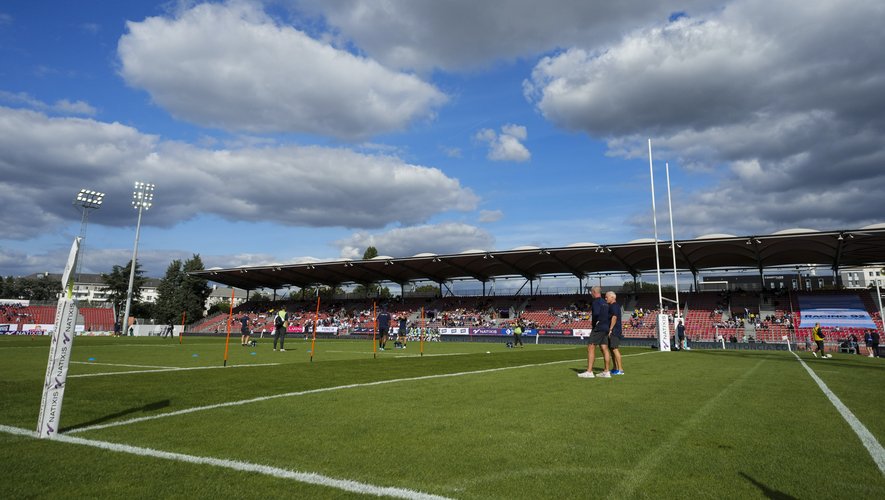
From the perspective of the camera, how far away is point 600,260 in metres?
47.3

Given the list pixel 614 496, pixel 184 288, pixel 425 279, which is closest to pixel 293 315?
pixel 425 279

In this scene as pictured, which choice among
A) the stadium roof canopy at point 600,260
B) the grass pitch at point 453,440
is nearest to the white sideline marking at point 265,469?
the grass pitch at point 453,440

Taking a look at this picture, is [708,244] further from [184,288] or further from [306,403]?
[184,288]

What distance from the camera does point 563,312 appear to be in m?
49.9

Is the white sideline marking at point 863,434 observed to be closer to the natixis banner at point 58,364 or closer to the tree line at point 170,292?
the natixis banner at point 58,364

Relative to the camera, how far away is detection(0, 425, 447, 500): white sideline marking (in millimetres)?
3184

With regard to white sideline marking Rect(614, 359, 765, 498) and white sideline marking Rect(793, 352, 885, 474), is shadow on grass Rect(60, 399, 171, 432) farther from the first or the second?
white sideline marking Rect(793, 352, 885, 474)

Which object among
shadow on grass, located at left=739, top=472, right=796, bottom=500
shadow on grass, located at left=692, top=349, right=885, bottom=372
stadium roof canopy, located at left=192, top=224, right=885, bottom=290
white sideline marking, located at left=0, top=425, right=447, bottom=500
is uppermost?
stadium roof canopy, located at left=192, top=224, right=885, bottom=290

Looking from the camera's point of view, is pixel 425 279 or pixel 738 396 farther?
pixel 425 279

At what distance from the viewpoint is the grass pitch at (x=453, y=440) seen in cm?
336

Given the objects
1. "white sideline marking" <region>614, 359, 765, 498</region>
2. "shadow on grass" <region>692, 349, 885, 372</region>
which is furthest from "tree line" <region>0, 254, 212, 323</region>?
"white sideline marking" <region>614, 359, 765, 498</region>

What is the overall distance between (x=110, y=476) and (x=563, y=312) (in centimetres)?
4890

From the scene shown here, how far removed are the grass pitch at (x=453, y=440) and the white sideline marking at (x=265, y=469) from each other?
0.22ft

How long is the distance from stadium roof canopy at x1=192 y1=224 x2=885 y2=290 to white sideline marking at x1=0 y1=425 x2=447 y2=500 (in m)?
40.3
